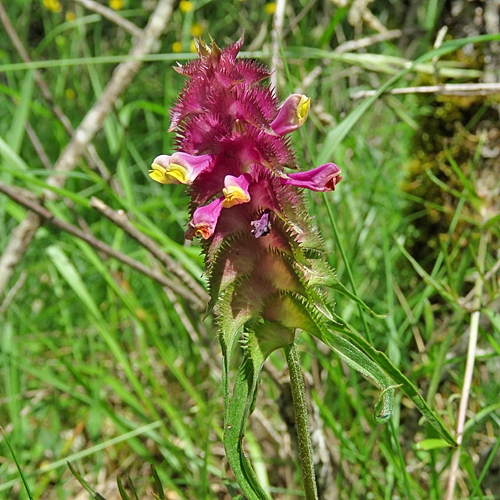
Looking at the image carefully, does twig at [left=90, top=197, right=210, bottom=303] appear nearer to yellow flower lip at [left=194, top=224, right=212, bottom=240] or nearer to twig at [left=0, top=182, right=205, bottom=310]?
twig at [left=0, top=182, right=205, bottom=310]

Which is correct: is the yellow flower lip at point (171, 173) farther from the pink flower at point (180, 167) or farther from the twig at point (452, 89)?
the twig at point (452, 89)

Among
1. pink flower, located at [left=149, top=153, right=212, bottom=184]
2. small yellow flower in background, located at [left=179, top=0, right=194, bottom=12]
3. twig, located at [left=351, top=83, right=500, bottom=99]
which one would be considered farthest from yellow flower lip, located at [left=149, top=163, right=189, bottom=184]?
small yellow flower in background, located at [left=179, top=0, right=194, bottom=12]

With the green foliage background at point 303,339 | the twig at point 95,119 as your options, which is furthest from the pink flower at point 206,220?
the twig at point 95,119

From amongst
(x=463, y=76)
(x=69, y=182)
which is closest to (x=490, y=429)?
(x=463, y=76)

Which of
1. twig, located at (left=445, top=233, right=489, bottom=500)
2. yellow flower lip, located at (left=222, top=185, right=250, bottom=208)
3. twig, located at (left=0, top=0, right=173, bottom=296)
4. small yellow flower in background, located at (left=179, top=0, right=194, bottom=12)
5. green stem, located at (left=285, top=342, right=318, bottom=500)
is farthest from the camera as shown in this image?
small yellow flower in background, located at (left=179, top=0, right=194, bottom=12)

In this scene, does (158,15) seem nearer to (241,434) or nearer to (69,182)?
(69,182)
